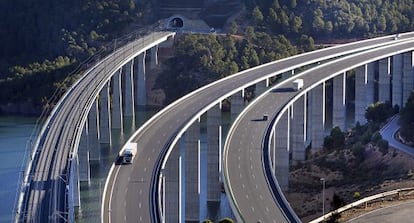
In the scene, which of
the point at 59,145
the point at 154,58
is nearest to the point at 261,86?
the point at 59,145

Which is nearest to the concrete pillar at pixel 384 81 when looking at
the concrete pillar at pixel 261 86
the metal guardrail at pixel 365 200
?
the concrete pillar at pixel 261 86

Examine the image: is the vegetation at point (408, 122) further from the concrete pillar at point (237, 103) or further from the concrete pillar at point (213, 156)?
the concrete pillar at point (213, 156)

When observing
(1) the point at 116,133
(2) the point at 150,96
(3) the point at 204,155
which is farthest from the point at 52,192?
(2) the point at 150,96

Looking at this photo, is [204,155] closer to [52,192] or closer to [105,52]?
[52,192]

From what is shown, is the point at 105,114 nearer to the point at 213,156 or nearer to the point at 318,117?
the point at 318,117

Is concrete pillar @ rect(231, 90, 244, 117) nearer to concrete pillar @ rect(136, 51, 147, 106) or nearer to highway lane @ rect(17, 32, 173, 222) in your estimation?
highway lane @ rect(17, 32, 173, 222)

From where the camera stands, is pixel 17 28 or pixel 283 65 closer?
pixel 283 65
